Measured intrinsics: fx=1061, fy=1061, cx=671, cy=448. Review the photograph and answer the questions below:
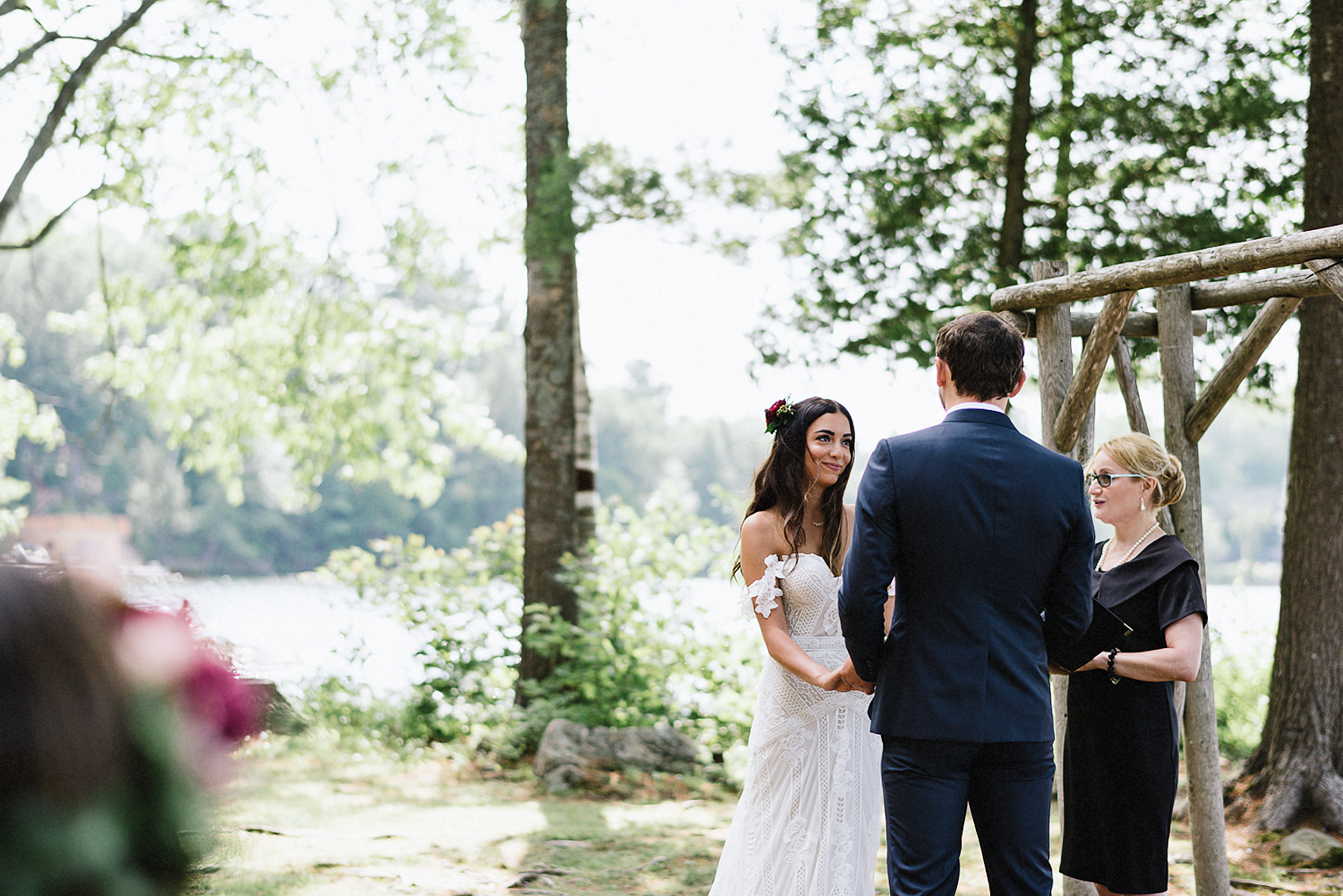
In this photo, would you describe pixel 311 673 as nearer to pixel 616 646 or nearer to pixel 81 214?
pixel 616 646

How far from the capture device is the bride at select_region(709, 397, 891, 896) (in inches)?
126

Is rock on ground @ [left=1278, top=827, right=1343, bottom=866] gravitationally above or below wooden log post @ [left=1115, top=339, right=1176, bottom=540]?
below

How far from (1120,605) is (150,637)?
2727 mm

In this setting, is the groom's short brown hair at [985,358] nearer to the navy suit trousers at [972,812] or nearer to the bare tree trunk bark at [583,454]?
the navy suit trousers at [972,812]

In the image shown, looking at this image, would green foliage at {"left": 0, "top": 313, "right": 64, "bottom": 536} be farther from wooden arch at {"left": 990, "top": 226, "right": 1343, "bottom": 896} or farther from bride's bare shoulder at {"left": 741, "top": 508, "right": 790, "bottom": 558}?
wooden arch at {"left": 990, "top": 226, "right": 1343, "bottom": 896}

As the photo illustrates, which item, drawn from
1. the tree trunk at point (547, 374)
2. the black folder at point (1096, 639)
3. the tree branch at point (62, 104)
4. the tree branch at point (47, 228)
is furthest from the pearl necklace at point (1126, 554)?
the tree branch at point (47, 228)

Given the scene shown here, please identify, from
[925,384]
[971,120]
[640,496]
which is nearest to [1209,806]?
[925,384]

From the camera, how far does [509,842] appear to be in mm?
5348

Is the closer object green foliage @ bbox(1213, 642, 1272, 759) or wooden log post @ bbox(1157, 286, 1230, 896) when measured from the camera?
wooden log post @ bbox(1157, 286, 1230, 896)

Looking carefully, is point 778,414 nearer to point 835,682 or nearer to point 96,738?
point 835,682

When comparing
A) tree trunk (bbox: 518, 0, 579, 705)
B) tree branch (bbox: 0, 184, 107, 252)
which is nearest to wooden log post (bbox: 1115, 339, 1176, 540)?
Result: tree trunk (bbox: 518, 0, 579, 705)

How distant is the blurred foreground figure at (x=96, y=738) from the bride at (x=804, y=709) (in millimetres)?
2317

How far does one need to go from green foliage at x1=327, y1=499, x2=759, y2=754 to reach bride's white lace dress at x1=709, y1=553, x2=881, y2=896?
13.7 ft

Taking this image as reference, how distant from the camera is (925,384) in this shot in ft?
25.5
